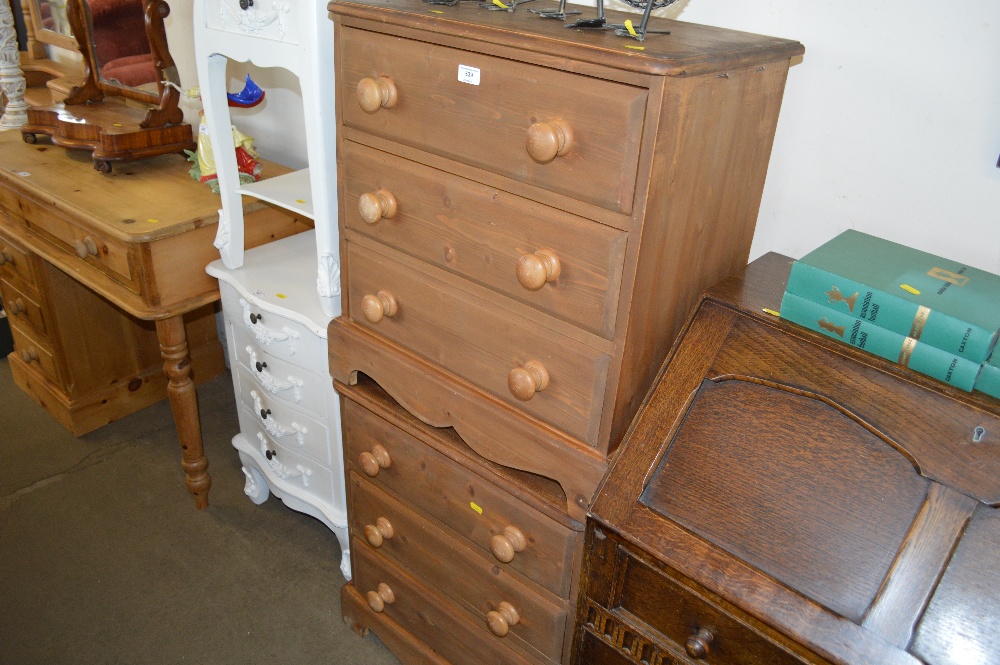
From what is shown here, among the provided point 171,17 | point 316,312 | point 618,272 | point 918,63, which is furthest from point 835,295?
point 171,17

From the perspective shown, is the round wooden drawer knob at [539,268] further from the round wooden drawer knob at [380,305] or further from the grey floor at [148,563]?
the grey floor at [148,563]

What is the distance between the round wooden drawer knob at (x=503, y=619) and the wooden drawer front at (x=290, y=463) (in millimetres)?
677

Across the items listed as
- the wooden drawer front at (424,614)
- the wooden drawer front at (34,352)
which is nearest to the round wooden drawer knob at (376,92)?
the wooden drawer front at (424,614)

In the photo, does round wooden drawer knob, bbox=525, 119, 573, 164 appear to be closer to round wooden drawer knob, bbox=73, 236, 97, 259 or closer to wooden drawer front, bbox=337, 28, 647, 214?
wooden drawer front, bbox=337, 28, 647, 214

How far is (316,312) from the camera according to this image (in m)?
1.89

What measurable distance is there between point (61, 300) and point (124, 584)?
3.49ft

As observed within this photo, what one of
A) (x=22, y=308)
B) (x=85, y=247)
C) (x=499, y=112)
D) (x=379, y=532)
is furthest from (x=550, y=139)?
(x=22, y=308)

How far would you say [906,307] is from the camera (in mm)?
1113

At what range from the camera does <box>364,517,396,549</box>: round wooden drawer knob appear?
5.90ft

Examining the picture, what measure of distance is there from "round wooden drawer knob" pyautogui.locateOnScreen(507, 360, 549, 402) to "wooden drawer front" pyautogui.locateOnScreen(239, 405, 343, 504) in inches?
37.7

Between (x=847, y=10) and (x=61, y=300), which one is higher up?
(x=847, y=10)

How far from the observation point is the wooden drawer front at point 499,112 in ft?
3.49

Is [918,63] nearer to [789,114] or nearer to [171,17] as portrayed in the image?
[789,114]

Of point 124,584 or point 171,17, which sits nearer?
point 124,584
